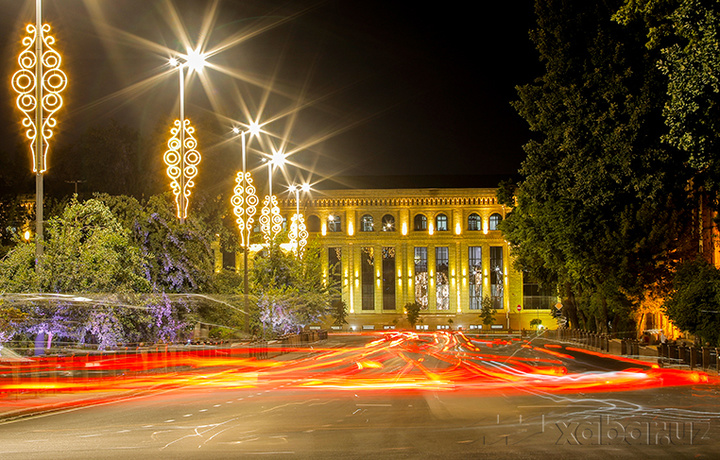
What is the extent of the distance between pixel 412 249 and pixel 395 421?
81.7 m

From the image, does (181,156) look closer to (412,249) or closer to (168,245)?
(168,245)

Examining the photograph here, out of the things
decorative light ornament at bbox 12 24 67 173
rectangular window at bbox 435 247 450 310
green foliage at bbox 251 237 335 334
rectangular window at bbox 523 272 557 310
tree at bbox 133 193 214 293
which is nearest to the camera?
decorative light ornament at bbox 12 24 67 173

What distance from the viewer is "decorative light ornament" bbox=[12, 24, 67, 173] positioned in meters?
22.4

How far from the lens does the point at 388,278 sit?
96875 mm

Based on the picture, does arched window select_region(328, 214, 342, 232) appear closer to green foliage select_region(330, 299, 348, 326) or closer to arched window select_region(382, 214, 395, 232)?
arched window select_region(382, 214, 395, 232)

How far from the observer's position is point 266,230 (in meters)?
53.5

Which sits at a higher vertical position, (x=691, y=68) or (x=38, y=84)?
(x=691, y=68)

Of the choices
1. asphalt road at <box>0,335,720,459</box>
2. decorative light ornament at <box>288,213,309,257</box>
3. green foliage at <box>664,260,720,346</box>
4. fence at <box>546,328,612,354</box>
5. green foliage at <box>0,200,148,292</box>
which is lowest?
fence at <box>546,328,612,354</box>

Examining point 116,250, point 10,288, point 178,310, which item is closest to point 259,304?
point 178,310

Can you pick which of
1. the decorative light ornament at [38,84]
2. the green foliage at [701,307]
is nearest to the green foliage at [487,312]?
the green foliage at [701,307]

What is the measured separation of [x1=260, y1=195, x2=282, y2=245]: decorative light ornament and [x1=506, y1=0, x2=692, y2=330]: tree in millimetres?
17636

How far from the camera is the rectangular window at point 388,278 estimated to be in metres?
96.5

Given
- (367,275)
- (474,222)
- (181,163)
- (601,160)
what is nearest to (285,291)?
(181,163)

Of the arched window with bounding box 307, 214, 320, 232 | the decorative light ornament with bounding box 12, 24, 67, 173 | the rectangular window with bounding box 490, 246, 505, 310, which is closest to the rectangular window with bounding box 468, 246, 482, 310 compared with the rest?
the rectangular window with bounding box 490, 246, 505, 310
